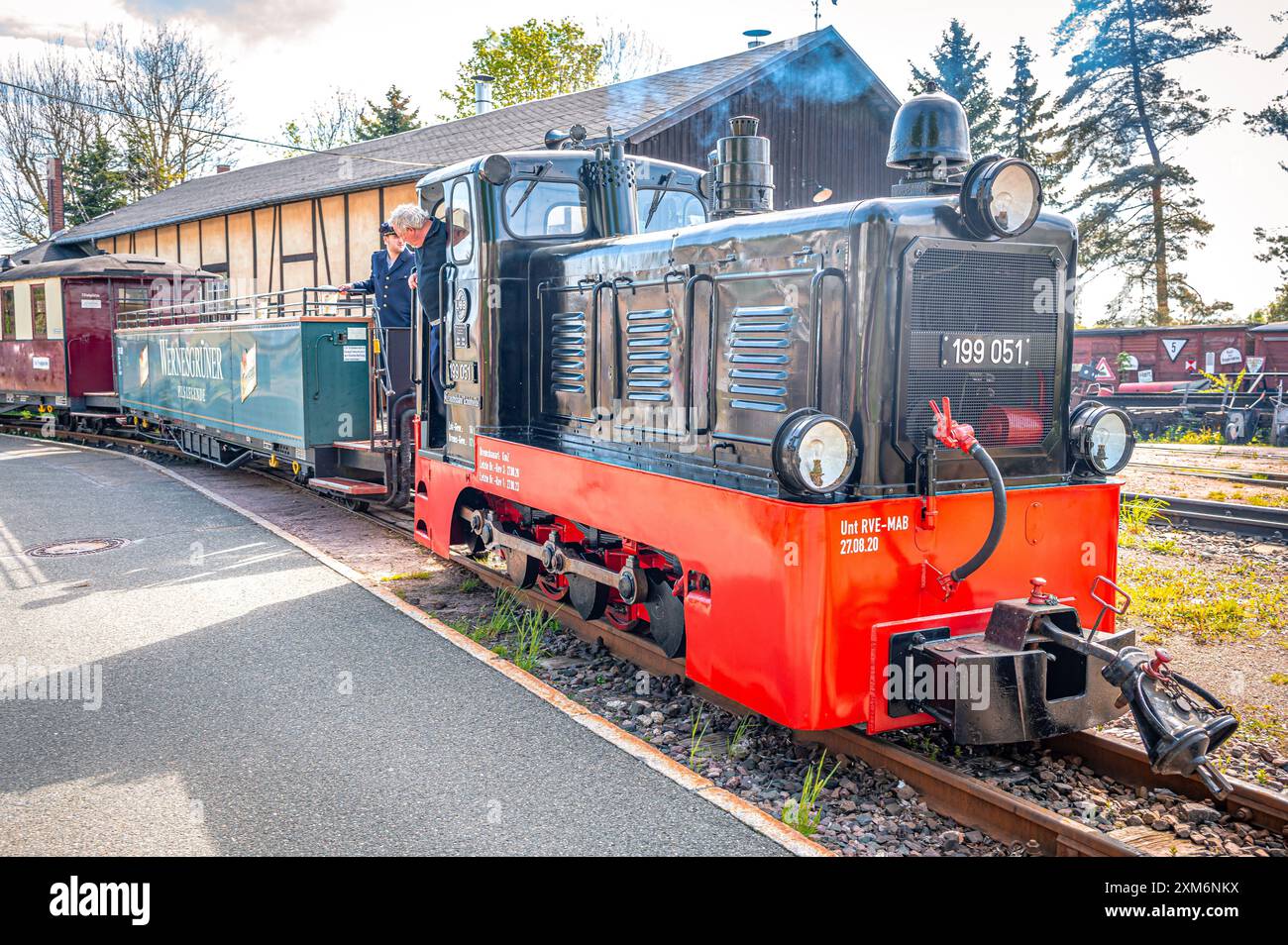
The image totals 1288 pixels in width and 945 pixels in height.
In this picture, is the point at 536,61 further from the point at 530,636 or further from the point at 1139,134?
the point at 530,636

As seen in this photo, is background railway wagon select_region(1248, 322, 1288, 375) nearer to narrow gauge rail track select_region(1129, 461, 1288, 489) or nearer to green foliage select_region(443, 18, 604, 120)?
narrow gauge rail track select_region(1129, 461, 1288, 489)

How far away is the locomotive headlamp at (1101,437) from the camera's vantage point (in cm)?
474

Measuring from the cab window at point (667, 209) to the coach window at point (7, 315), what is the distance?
58.8ft

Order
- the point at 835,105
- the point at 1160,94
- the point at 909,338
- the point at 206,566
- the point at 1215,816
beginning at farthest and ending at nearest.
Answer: the point at 1160,94 < the point at 835,105 < the point at 206,566 < the point at 909,338 < the point at 1215,816

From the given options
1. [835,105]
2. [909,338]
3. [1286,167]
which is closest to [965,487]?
[909,338]

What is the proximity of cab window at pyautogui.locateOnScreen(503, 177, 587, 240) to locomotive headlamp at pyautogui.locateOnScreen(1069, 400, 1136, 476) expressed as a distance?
11.3ft

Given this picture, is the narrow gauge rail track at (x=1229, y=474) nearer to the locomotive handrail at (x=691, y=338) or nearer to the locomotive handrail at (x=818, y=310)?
the locomotive handrail at (x=691, y=338)

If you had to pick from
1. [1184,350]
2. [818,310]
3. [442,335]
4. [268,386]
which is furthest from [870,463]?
[1184,350]

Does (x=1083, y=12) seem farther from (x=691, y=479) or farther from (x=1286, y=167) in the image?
(x=691, y=479)

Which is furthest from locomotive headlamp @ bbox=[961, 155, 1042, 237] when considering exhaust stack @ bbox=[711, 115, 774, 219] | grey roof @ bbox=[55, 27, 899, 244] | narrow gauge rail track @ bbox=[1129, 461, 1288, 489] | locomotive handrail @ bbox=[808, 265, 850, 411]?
grey roof @ bbox=[55, 27, 899, 244]

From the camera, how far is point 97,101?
3688cm

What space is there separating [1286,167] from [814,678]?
2531 cm

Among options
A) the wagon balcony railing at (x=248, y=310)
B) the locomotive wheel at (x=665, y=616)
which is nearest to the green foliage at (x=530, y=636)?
the locomotive wheel at (x=665, y=616)

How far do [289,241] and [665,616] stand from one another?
19.3 m
